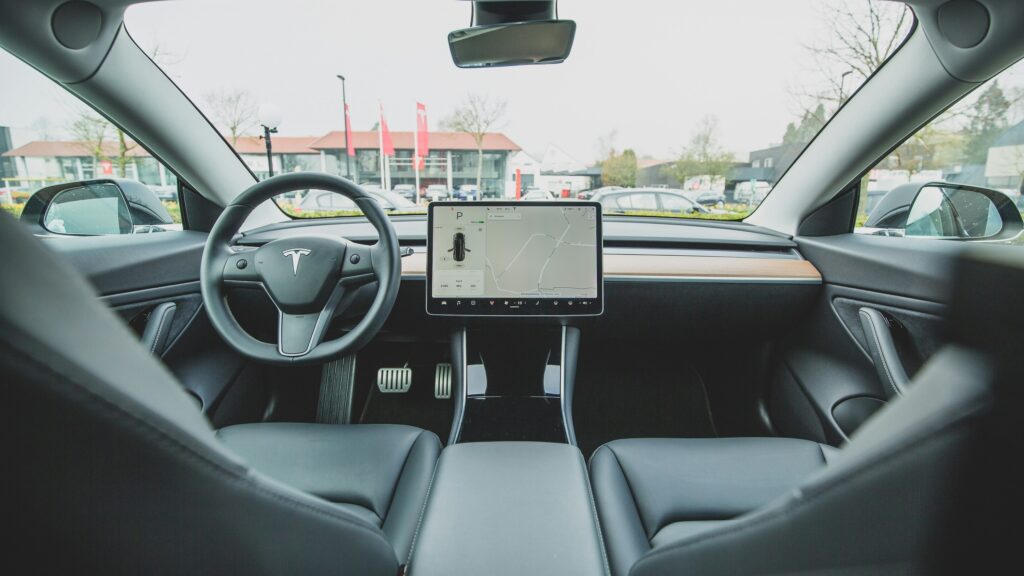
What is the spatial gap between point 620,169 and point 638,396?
54.9 inches

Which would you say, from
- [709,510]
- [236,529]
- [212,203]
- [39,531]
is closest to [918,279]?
[709,510]

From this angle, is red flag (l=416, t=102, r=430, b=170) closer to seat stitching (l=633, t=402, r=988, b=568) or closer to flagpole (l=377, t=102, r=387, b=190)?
flagpole (l=377, t=102, r=387, b=190)

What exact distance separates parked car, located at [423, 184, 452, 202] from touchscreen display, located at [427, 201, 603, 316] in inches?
4.7

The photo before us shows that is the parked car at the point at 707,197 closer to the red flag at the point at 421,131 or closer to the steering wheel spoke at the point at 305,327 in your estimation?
the red flag at the point at 421,131

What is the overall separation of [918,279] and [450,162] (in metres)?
2.34

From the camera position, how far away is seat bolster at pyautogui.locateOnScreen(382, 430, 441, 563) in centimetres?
119

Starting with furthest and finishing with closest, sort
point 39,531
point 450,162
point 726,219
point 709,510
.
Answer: point 450,162 < point 726,219 < point 709,510 < point 39,531

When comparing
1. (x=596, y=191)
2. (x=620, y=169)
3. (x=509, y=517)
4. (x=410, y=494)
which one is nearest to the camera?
(x=509, y=517)

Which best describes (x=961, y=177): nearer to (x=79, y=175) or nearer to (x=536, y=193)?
(x=536, y=193)

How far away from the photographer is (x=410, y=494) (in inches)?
53.1

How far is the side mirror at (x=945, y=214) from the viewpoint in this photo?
1835 millimetres

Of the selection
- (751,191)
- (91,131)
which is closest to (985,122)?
(751,191)

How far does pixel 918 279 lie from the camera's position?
5.49 ft

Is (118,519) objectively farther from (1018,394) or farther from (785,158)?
(785,158)
